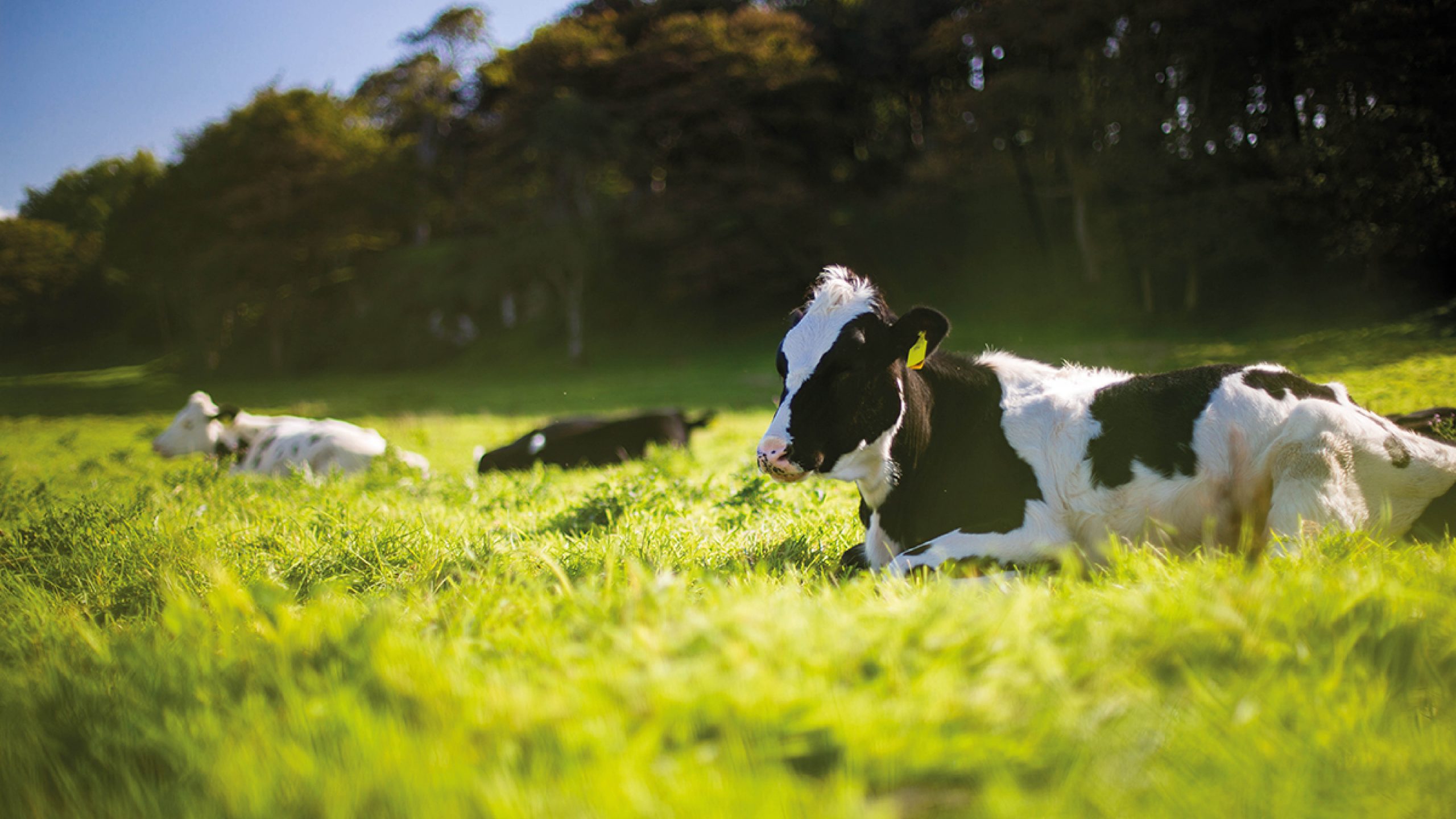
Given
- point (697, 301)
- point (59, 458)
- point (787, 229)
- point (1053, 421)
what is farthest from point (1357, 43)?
point (697, 301)

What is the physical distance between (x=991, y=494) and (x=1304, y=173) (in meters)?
15.7

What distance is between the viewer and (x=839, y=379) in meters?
3.60

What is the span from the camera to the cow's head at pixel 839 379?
346cm

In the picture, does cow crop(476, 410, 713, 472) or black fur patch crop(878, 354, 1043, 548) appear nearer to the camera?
black fur patch crop(878, 354, 1043, 548)

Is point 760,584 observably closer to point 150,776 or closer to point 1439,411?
point 150,776

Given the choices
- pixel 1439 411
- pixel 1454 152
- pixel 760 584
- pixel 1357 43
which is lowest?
pixel 1439 411

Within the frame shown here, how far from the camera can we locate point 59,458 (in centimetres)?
1108

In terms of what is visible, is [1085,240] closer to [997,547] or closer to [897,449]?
[897,449]

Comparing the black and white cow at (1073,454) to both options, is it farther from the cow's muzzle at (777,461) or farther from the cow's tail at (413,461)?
the cow's tail at (413,461)

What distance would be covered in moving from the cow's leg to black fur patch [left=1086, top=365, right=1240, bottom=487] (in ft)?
1.08

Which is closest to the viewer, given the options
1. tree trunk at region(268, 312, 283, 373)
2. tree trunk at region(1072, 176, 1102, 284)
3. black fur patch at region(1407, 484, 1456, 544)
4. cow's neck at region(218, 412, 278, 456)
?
black fur patch at region(1407, 484, 1456, 544)

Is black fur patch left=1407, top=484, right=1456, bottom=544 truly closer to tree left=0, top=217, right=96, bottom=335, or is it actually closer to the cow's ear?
the cow's ear

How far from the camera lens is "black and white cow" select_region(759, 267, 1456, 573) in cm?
345

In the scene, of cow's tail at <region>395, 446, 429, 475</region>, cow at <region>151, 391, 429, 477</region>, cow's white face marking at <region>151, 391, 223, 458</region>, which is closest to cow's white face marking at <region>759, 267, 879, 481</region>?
cow at <region>151, 391, 429, 477</region>
